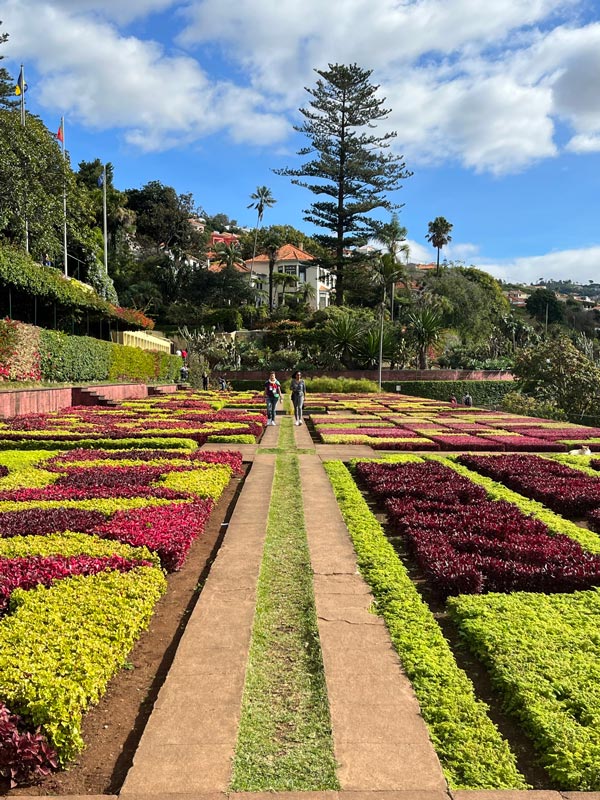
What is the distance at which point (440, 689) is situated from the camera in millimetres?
3170

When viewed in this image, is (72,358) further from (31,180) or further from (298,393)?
(298,393)

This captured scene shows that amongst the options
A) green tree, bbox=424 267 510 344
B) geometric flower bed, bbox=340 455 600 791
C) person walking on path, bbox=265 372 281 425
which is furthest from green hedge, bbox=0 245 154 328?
green tree, bbox=424 267 510 344

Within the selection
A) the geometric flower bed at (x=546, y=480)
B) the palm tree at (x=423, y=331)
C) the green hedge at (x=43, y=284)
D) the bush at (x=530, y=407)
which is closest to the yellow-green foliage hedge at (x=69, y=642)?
the geometric flower bed at (x=546, y=480)

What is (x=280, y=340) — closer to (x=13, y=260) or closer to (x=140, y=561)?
(x=13, y=260)

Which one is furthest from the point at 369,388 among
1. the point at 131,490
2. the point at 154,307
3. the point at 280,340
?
the point at 131,490

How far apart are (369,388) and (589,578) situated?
31.8 m

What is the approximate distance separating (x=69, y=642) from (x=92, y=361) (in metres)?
23.2

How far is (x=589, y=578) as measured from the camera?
15.2 ft

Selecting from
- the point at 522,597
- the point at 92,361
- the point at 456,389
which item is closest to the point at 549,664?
the point at 522,597

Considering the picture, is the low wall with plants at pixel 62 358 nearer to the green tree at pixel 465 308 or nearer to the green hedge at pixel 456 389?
the green hedge at pixel 456 389

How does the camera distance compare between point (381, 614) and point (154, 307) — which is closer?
point (381, 614)

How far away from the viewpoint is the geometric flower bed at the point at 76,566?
2705mm

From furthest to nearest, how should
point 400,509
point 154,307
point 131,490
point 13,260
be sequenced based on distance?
point 154,307 → point 13,260 → point 131,490 → point 400,509

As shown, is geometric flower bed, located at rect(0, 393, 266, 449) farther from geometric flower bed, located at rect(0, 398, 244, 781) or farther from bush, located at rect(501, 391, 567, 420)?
bush, located at rect(501, 391, 567, 420)
